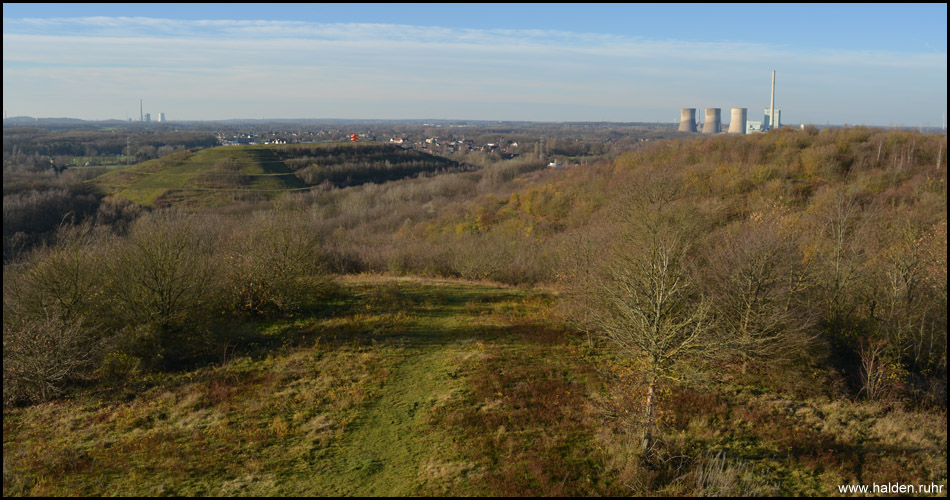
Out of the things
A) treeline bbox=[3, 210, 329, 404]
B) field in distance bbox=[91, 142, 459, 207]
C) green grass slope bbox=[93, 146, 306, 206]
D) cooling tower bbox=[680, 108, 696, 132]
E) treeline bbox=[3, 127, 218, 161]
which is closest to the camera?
treeline bbox=[3, 210, 329, 404]

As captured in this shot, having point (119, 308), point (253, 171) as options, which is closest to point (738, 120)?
point (253, 171)

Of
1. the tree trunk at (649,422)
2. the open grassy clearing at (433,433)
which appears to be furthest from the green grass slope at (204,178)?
the tree trunk at (649,422)

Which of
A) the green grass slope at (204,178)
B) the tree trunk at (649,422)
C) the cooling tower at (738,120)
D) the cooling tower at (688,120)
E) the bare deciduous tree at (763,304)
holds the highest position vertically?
the cooling tower at (688,120)

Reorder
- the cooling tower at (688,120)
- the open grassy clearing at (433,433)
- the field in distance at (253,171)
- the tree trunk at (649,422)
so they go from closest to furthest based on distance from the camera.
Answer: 1. the open grassy clearing at (433,433)
2. the tree trunk at (649,422)
3. the field in distance at (253,171)
4. the cooling tower at (688,120)

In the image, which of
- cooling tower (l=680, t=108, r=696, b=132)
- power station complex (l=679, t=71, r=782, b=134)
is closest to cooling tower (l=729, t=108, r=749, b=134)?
power station complex (l=679, t=71, r=782, b=134)

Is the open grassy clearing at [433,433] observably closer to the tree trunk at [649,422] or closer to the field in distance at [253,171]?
the tree trunk at [649,422]

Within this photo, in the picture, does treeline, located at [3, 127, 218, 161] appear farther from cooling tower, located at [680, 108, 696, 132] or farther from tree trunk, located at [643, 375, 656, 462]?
cooling tower, located at [680, 108, 696, 132]
